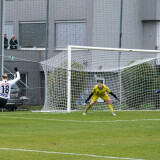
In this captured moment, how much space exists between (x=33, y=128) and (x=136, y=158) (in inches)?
278

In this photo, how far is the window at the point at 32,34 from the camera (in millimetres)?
35312

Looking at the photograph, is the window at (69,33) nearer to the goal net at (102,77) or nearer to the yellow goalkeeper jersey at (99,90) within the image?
the goal net at (102,77)

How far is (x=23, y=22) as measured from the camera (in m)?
35.4

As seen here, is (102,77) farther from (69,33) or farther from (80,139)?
(80,139)

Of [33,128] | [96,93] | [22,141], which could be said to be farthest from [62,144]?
[96,93]

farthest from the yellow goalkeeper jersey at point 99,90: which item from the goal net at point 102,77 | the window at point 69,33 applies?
the window at point 69,33

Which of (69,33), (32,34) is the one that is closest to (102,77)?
(69,33)

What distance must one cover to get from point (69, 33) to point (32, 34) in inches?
112

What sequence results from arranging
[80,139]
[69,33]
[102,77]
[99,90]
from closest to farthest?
[80,139] < [99,90] < [102,77] < [69,33]

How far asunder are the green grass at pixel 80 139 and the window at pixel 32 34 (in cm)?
1543

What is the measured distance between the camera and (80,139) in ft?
46.8

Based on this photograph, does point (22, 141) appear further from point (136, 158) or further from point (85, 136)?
point (136, 158)

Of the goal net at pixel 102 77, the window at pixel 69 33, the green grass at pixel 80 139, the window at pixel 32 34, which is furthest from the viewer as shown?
the window at pixel 32 34

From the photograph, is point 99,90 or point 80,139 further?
point 99,90
